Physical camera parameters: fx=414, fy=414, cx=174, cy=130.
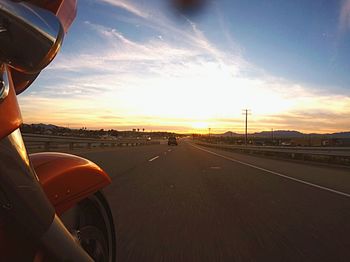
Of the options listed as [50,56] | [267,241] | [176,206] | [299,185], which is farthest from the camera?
[299,185]

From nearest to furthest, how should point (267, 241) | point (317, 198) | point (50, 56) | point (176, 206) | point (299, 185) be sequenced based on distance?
point (50, 56), point (267, 241), point (176, 206), point (317, 198), point (299, 185)

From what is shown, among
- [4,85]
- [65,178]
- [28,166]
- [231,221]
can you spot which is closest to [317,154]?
[231,221]

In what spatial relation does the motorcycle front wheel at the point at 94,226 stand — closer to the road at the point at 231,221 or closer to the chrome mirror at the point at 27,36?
the chrome mirror at the point at 27,36

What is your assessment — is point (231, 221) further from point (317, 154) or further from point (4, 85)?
point (317, 154)

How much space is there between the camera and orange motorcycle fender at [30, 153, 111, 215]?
7.25ft

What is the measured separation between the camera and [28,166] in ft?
5.96

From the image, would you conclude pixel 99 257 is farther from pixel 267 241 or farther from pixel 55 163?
pixel 267 241

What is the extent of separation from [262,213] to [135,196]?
10.2ft

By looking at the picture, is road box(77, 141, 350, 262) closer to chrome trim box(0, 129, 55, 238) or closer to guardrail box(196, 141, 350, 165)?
chrome trim box(0, 129, 55, 238)

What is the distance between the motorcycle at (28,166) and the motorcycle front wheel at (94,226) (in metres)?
0.36

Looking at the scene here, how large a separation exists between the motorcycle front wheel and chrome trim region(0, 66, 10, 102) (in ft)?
3.80

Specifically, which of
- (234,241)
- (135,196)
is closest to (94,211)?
(234,241)

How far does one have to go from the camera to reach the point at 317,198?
930 centimetres

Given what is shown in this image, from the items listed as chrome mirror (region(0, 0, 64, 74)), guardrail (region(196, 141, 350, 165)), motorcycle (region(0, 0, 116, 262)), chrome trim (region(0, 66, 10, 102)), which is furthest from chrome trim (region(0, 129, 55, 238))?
guardrail (region(196, 141, 350, 165))
